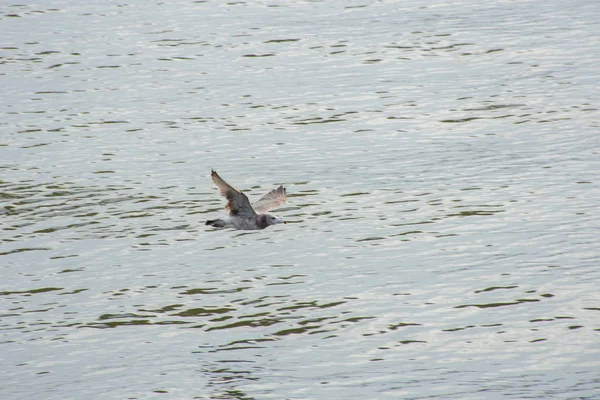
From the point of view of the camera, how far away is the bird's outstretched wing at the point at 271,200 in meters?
17.2

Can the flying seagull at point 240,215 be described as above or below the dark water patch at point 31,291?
above

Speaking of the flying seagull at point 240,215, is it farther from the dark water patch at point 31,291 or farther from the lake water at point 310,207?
the dark water patch at point 31,291

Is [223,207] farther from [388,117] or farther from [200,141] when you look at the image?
[388,117]

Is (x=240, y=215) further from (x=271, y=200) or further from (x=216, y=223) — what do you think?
(x=271, y=200)

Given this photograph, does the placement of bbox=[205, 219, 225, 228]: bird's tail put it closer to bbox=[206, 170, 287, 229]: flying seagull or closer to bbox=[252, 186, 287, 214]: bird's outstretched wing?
bbox=[206, 170, 287, 229]: flying seagull

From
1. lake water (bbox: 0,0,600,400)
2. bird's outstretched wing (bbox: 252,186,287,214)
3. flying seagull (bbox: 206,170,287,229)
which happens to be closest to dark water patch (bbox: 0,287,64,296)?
lake water (bbox: 0,0,600,400)

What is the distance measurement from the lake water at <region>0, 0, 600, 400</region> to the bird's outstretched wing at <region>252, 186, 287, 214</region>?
0.34 meters

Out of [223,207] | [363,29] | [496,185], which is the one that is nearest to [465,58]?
[363,29]

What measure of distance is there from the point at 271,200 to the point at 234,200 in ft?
3.26

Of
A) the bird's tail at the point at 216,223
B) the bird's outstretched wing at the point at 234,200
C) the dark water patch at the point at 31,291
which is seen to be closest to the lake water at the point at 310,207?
the dark water patch at the point at 31,291

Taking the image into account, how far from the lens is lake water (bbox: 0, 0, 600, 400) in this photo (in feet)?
41.0

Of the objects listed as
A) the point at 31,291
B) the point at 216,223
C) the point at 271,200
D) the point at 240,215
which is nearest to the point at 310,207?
the point at 271,200

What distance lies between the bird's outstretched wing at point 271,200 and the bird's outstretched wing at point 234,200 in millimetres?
475

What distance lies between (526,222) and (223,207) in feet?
15.0
